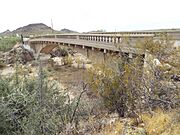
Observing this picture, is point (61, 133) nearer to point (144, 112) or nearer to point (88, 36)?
point (144, 112)

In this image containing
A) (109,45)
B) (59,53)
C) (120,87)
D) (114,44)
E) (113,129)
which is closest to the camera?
(113,129)

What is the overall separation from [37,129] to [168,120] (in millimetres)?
3410

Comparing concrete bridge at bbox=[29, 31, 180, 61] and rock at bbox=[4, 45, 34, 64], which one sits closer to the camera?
concrete bridge at bbox=[29, 31, 180, 61]

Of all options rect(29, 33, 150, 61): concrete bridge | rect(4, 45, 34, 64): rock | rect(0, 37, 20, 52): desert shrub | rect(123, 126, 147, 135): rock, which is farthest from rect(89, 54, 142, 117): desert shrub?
rect(0, 37, 20, 52): desert shrub

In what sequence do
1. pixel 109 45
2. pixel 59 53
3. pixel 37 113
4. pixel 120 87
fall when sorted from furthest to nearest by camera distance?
1. pixel 59 53
2. pixel 109 45
3. pixel 120 87
4. pixel 37 113

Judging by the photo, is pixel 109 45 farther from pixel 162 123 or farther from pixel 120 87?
pixel 162 123

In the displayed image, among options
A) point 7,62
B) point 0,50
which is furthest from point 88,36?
point 0,50

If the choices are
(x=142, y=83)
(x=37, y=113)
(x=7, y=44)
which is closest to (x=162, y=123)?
(x=142, y=83)

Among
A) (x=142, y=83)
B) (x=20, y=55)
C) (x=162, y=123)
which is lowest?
(x=20, y=55)

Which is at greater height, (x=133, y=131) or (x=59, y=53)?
(x=133, y=131)

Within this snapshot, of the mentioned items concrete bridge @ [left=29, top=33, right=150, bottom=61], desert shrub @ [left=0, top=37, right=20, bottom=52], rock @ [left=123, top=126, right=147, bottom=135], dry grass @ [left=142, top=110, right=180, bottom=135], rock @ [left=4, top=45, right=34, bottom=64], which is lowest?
rock @ [left=4, top=45, right=34, bottom=64]

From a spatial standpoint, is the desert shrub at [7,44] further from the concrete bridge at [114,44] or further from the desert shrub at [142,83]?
the desert shrub at [142,83]

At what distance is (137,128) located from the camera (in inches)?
338

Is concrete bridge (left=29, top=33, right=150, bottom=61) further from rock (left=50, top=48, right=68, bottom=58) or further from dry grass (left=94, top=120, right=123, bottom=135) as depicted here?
rock (left=50, top=48, right=68, bottom=58)
